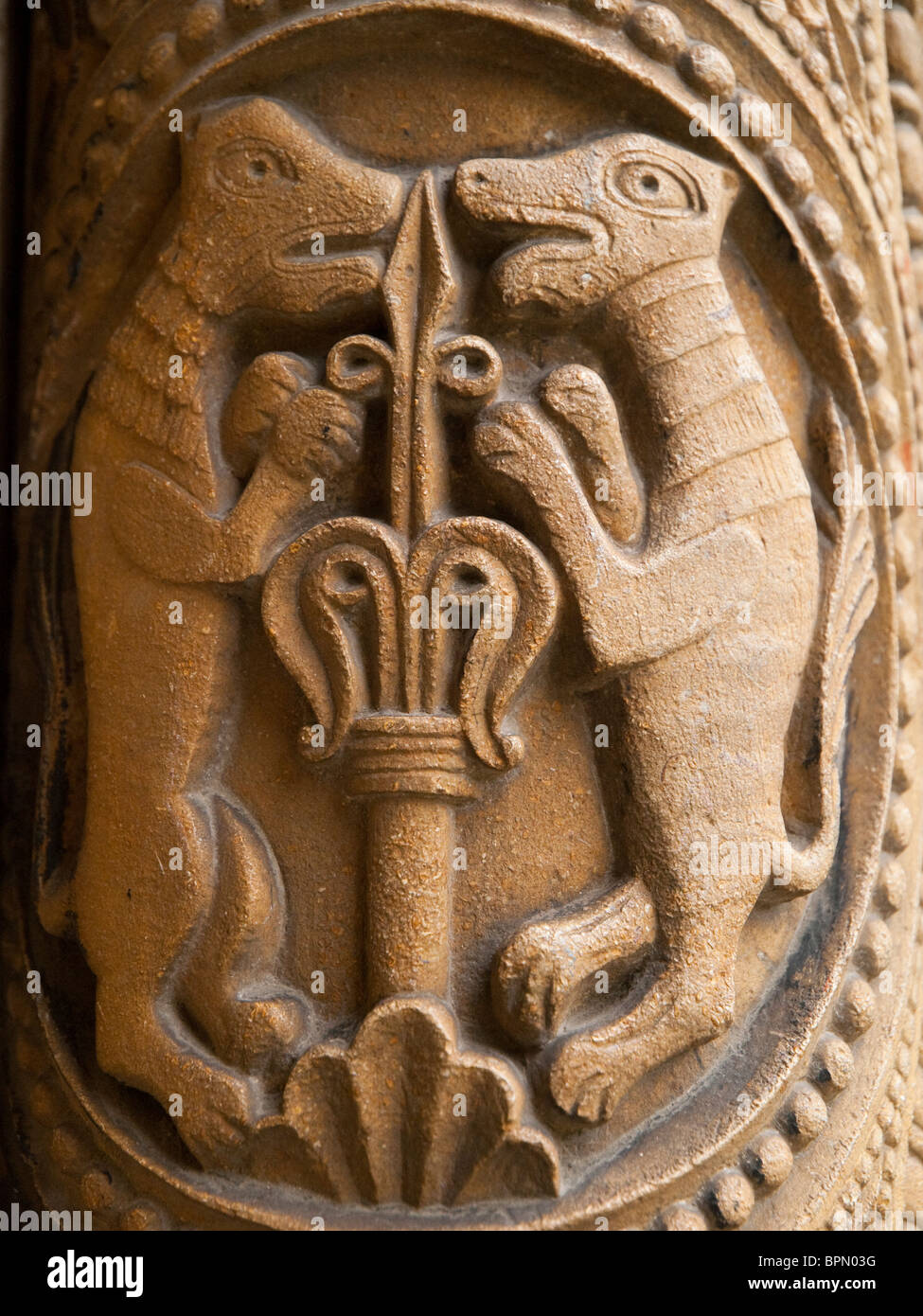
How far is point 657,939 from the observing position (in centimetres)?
144

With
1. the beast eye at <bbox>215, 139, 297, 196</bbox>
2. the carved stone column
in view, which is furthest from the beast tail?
the beast eye at <bbox>215, 139, 297, 196</bbox>

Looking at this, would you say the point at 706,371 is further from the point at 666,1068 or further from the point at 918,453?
the point at 666,1068

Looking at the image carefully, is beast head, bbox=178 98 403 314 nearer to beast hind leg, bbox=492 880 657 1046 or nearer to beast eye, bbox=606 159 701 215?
beast eye, bbox=606 159 701 215

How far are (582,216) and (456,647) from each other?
0.51 metres

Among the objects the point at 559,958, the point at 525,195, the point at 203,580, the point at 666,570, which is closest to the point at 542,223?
the point at 525,195

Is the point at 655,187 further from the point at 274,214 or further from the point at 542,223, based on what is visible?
the point at 274,214

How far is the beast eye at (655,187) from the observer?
147 cm

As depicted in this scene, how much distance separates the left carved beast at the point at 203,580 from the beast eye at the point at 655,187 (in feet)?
0.84

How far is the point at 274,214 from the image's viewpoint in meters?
1.48

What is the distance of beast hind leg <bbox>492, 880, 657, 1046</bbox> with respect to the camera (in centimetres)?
139

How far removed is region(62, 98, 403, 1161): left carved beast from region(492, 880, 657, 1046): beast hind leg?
0.24 metres

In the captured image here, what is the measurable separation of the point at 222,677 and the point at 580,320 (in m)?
0.59

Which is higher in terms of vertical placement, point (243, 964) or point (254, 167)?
point (254, 167)

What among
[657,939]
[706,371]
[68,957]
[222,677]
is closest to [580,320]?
[706,371]
